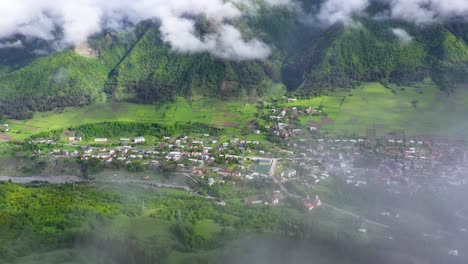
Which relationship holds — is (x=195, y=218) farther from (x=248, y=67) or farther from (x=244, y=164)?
(x=248, y=67)

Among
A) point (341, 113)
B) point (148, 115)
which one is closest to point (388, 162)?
point (341, 113)

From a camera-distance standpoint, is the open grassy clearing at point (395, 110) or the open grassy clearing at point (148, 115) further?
the open grassy clearing at point (148, 115)

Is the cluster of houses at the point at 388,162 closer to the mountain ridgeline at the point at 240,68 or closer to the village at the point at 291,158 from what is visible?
the village at the point at 291,158

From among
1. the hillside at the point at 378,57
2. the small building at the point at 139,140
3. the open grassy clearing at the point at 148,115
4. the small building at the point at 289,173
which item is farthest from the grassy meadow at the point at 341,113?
the small building at the point at 289,173

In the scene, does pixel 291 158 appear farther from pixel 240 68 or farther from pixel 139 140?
pixel 240 68

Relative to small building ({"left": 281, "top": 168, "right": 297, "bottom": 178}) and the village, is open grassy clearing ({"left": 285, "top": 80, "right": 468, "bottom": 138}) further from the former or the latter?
small building ({"left": 281, "top": 168, "right": 297, "bottom": 178})

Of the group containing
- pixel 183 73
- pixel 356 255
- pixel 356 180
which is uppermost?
pixel 183 73

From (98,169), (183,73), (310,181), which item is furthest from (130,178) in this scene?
(183,73)

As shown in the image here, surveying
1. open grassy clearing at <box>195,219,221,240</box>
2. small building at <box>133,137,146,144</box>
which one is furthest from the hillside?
open grassy clearing at <box>195,219,221,240</box>
